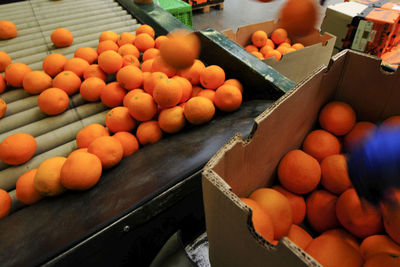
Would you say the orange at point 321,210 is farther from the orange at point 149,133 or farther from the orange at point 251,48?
the orange at point 251,48

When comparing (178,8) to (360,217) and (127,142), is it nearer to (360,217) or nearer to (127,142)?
(127,142)

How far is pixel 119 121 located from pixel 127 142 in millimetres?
116

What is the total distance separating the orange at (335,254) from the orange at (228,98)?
61 cm

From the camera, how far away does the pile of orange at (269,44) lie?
2156 millimetres

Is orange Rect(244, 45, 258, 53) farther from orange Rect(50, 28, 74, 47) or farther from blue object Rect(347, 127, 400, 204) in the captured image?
blue object Rect(347, 127, 400, 204)

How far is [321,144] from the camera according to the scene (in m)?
0.82

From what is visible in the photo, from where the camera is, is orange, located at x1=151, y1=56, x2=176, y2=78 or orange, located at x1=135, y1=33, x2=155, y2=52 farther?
orange, located at x1=135, y1=33, x2=155, y2=52

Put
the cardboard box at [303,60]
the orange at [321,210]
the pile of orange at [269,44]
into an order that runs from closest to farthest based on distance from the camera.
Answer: the orange at [321,210], the cardboard box at [303,60], the pile of orange at [269,44]

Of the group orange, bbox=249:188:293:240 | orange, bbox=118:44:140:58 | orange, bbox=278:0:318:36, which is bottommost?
orange, bbox=249:188:293:240

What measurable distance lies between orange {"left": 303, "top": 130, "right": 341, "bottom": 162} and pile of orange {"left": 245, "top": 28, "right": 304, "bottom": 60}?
144 centimetres

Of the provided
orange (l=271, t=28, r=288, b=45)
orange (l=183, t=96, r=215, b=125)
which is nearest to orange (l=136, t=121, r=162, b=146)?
orange (l=183, t=96, r=215, b=125)

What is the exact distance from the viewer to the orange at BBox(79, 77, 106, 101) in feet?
3.93

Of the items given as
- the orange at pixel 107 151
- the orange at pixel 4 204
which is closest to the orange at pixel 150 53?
the orange at pixel 107 151

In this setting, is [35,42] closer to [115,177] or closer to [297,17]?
[115,177]
